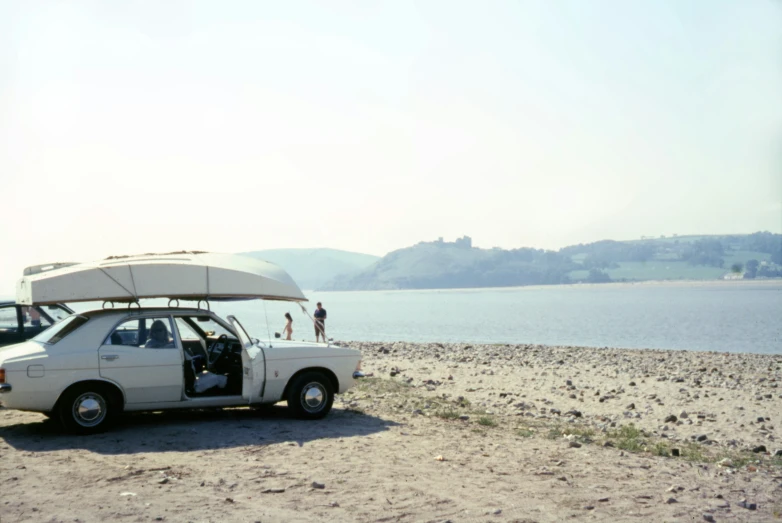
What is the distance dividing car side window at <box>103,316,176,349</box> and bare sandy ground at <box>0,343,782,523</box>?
126cm

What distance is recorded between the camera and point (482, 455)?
9.73 m

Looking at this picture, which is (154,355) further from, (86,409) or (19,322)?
(19,322)

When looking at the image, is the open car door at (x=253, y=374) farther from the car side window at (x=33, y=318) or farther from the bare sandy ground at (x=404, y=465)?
the car side window at (x=33, y=318)

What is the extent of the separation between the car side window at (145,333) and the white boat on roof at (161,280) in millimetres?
371

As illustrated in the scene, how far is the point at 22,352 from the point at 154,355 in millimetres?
1725

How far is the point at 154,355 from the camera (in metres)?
11.0

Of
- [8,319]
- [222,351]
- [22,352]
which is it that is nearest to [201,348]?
[222,351]

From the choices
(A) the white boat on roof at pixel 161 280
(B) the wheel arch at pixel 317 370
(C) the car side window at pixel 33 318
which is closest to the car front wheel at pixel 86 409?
(A) the white boat on roof at pixel 161 280

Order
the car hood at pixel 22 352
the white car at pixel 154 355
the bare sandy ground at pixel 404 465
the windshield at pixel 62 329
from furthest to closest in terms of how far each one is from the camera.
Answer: the windshield at pixel 62 329 < the white car at pixel 154 355 < the car hood at pixel 22 352 < the bare sandy ground at pixel 404 465

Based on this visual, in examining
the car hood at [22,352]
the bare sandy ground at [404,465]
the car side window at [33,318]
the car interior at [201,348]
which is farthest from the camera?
the car side window at [33,318]

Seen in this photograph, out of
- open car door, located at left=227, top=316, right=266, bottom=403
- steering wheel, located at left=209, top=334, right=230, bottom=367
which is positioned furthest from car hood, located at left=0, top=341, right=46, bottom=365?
open car door, located at left=227, top=316, right=266, bottom=403

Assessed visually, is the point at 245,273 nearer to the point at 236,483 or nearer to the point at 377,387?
the point at 236,483

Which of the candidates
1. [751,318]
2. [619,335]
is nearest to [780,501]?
[619,335]

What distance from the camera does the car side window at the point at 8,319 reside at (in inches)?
567
